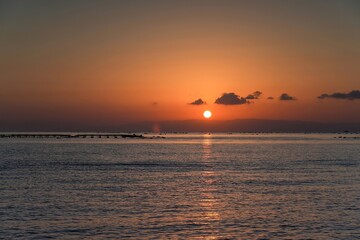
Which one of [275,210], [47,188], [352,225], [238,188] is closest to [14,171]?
[47,188]

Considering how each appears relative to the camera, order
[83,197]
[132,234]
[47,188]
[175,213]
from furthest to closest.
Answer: [47,188] → [83,197] → [175,213] → [132,234]

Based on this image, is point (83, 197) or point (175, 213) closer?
point (175, 213)

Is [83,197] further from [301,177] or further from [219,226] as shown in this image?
[301,177]

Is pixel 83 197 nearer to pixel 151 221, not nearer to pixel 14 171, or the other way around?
pixel 151 221

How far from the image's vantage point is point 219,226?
3278cm

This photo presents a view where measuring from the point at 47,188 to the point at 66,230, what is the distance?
22.1 meters

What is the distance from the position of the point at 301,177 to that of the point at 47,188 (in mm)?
33771

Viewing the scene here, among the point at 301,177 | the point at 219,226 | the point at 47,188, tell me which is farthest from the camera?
the point at 301,177

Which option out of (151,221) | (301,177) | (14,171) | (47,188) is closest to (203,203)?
(151,221)

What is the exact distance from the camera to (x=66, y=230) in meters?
30.9

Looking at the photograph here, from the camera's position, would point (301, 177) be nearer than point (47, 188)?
No

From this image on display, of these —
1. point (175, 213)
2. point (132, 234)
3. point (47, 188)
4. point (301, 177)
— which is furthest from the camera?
point (301, 177)

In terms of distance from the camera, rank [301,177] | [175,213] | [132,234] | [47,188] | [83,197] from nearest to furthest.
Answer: [132,234], [175,213], [83,197], [47,188], [301,177]

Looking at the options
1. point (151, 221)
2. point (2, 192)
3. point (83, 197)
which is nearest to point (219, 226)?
point (151, 221)
